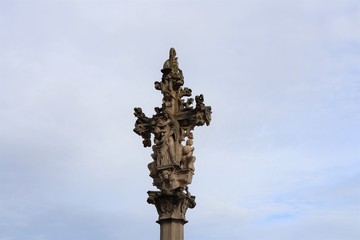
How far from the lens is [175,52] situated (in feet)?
68.5

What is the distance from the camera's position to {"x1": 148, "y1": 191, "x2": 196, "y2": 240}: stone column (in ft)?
61.1

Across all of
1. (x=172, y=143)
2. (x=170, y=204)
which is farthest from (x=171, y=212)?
(x=172, y=143)

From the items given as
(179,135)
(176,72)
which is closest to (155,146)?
(179,135)

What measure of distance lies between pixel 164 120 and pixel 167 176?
168cm

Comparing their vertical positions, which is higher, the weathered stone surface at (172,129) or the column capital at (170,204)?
the weathered stone surface at (172,129)

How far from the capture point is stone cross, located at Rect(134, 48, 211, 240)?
18734 mm

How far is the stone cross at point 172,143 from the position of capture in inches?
738

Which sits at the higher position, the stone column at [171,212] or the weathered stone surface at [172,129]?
the weathered stone surface at [172,129]

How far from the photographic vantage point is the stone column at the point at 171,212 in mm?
18625

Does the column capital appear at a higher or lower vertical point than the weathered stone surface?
lower

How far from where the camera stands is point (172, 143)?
63.9 feet

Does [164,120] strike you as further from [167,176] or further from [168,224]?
[168,224]

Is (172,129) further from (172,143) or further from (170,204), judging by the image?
(170,204)

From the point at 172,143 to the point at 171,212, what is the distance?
77.0 inches
